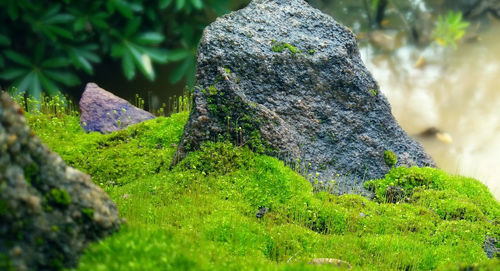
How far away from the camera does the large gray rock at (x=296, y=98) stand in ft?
17.9

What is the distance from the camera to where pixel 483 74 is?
41.8ft

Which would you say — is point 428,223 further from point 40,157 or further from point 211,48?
point 40,157

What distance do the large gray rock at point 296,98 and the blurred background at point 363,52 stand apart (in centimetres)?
71

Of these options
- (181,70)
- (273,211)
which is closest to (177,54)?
(181,70)

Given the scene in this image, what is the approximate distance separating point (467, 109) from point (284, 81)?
7928mm

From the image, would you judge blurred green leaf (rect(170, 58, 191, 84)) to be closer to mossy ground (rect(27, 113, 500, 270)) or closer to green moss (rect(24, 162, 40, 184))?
mossy ground (rect(27, 113, 500, 270))

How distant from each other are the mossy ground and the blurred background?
→ 4.14 feet

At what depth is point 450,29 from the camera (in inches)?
555

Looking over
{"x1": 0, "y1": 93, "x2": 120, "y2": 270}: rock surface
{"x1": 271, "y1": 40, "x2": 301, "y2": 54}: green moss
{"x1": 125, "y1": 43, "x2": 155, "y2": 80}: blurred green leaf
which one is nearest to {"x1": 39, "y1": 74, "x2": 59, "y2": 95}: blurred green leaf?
{"x1": 125, "y1": 43, "x2": 155, "y2": 80}: blurred green leaf

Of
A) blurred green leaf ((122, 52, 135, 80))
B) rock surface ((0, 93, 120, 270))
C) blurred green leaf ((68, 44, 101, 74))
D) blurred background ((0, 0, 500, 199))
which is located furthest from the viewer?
blurred green leaf ((68, 44, 101, 74))

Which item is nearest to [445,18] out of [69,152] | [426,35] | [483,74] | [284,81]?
[426,35]

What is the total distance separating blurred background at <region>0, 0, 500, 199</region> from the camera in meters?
5.60

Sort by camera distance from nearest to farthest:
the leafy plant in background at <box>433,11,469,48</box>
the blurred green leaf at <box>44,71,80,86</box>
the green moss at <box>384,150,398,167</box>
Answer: the blurred green leaf at <box>44,71,80,86</box>
the green moss at <box>384,150,398,167</box>
the leafy plant in background at <box>433,11,469,48</box>

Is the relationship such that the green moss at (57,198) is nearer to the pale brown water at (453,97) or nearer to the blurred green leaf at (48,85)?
the blurred green leaf at (48,85)
